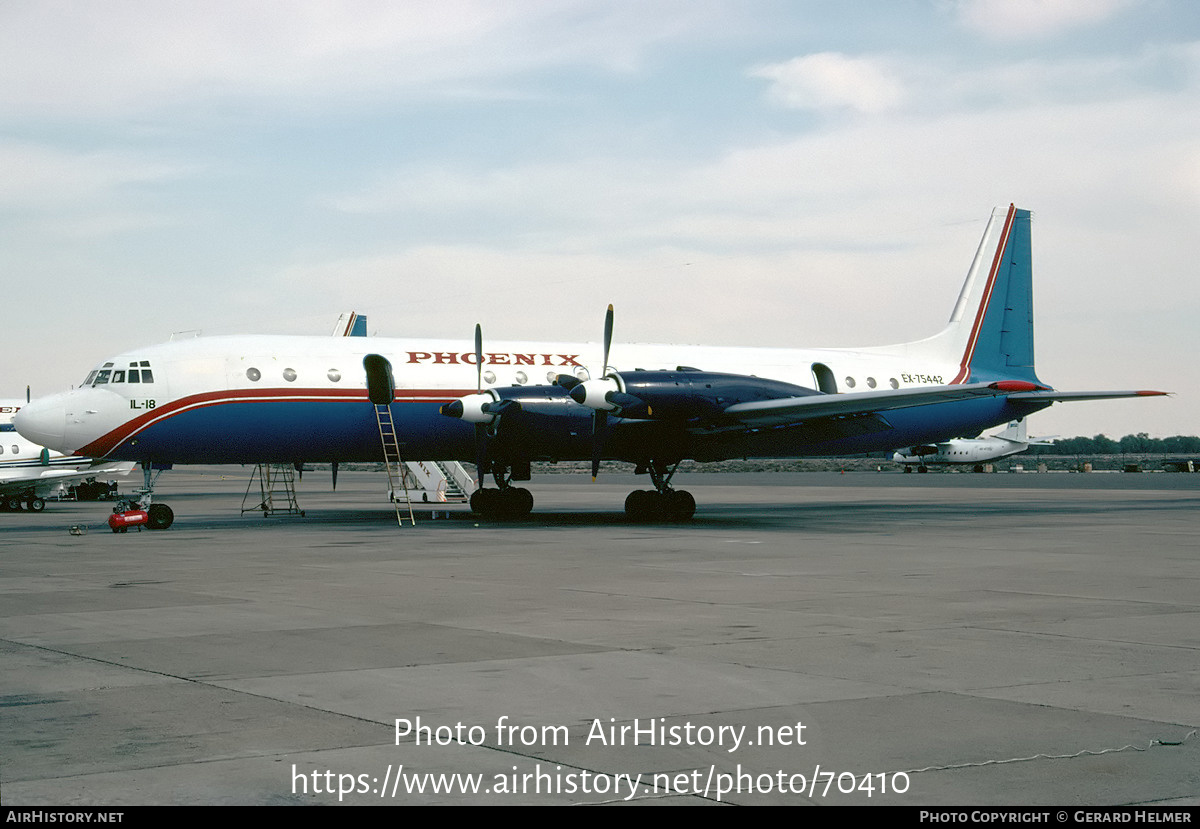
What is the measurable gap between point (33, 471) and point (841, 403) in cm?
2746

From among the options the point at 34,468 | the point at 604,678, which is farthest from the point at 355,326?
the point at 604,678

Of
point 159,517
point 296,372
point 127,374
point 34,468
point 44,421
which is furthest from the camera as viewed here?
point 34,468

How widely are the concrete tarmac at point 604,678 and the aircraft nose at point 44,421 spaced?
20.8 feet

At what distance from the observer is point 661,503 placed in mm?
26016

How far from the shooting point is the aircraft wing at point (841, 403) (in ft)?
79.5

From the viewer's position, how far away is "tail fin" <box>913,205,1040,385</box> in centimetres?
3375

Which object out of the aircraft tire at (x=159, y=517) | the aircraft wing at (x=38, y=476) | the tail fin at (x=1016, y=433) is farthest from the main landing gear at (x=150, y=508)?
the tail fin at (x=1016, y=433)

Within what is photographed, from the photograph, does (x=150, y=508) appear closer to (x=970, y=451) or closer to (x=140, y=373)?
(x=140, y=373)

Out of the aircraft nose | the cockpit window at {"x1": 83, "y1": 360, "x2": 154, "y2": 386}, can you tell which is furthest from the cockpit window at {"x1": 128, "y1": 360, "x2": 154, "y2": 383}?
the aircraft nose

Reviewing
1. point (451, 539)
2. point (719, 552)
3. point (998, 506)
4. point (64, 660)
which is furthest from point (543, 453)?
point (64, 660)

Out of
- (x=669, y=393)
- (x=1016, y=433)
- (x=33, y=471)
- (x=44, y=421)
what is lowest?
(x=33, y=471)

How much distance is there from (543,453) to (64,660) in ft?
57.1
